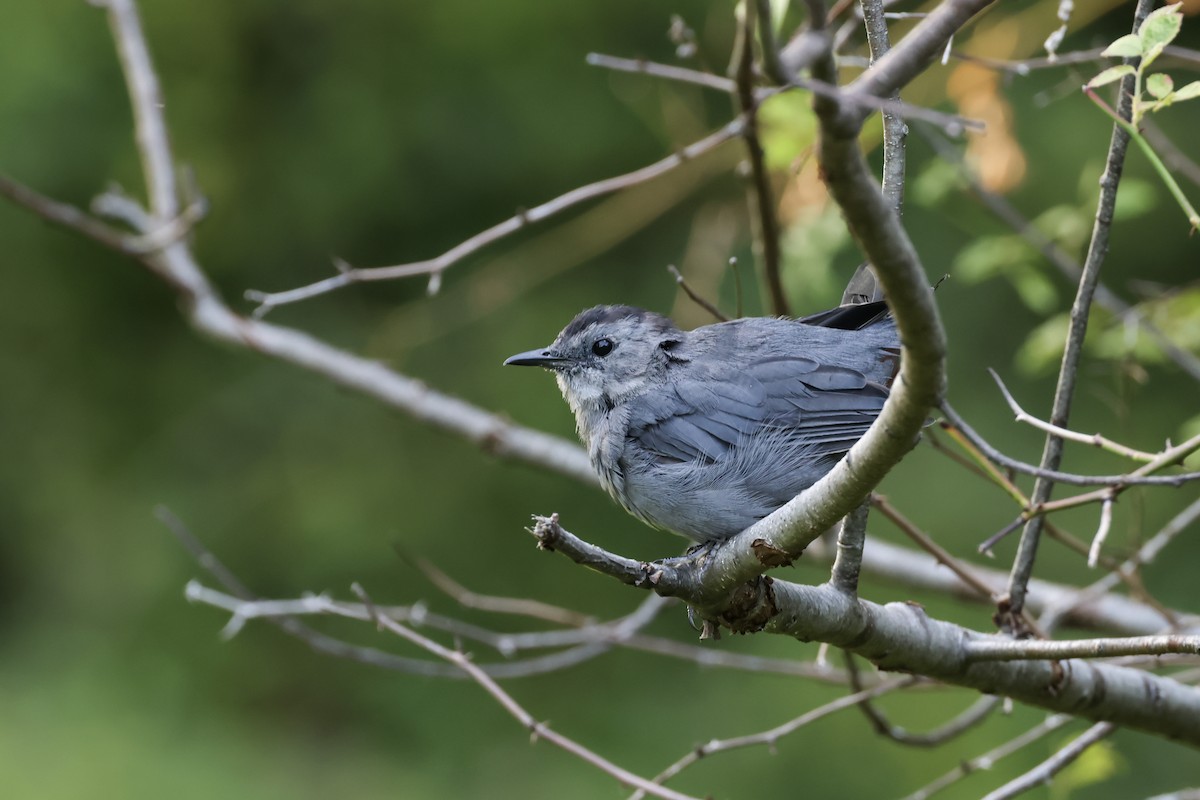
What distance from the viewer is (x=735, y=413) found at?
304cm

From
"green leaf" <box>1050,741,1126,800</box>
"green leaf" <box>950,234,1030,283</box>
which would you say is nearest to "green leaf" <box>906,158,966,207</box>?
"green leaf" <box>950,234,1030,283</box>

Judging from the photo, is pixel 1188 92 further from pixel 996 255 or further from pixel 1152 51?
pixel 996 255

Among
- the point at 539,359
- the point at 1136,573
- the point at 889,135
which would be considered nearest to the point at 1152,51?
the point at 889,135

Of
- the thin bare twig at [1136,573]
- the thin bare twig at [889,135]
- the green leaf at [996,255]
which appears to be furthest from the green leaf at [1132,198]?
the thin bare twig at [889,135]

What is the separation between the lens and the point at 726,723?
5.57 metres

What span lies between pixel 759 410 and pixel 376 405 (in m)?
3.40

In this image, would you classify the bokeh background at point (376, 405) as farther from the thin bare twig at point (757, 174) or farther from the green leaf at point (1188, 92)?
the green leaf at point (1188, 92)

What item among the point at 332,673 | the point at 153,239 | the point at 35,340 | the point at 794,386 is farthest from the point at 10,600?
the point at 794,386

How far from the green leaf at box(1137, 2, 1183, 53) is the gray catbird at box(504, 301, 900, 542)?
1009mm

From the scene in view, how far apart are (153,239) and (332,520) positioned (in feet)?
6.99

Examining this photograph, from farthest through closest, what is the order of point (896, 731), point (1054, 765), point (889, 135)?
point (896, 731)
point (1054, 765)
point (889, 135)

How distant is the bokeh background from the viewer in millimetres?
5504

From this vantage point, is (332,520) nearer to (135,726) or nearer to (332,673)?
(332,673)

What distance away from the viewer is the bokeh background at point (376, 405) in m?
5.50
